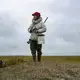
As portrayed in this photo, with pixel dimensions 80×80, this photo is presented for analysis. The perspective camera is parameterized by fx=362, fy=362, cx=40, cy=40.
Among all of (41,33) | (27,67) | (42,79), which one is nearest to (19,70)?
(27,67)

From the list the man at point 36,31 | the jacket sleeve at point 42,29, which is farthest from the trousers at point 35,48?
the jacket sleeve at point 42,29

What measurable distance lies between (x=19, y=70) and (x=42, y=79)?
1.62 metres

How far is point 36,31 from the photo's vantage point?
17.2 meters

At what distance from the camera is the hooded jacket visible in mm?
17219

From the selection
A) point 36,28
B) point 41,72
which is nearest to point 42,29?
point 36,28

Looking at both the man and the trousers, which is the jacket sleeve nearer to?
the man

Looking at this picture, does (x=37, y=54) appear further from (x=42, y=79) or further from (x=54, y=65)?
(x=42, y=79)

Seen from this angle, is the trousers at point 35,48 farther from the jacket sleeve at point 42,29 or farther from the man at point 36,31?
the jacket sleeve at point 42,29

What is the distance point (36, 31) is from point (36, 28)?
147mm

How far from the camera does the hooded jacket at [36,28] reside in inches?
678

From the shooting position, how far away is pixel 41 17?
57.5 feet

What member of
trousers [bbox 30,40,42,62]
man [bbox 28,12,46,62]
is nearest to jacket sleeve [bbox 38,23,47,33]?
man [bbox 28,12,46,62]

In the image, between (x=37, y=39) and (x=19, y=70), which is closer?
(x=19, y=70)

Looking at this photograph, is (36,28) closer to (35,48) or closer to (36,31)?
(36,31)
